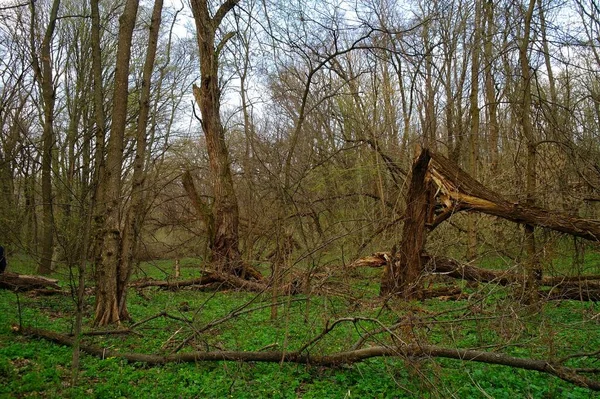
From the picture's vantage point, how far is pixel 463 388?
162 inches

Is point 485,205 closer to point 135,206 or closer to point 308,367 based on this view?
point 308,367

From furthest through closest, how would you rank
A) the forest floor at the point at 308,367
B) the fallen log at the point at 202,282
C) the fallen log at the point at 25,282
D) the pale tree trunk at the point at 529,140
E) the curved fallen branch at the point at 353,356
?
the fallen log at the point at 202,282 < the fallen log at the point at 25,282 < the pale tree trunk at the point at 529,140 < the forest floor at the point at 308,367 < the curved fallen branch at the point at 353,356

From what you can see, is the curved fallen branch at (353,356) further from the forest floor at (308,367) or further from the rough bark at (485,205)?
the rough bark at (485,205)

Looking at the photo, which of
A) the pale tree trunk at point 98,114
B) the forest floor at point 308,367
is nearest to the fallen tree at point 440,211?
the forest floor at point 308,367

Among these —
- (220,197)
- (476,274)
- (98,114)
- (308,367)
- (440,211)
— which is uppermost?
(98,114)

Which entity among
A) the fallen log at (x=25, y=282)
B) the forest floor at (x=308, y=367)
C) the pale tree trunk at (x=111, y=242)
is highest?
the pale tree trunk at (x=111, y=242)

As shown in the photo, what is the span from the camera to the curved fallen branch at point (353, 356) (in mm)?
3999

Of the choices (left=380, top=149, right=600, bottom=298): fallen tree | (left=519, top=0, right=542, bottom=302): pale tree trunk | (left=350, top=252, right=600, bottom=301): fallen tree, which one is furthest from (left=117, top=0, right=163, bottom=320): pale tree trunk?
(left=519, top=0, right=542, bottom=302): pale tree trunk

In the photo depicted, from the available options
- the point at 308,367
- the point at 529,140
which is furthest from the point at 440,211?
the point at 308,367

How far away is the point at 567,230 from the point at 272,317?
4482 millimetres

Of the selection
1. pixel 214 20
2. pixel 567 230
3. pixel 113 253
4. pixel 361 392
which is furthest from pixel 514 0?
pixel 113 253

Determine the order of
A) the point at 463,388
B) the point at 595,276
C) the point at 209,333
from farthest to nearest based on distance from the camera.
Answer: the point at 595,276 < the point at 209,333 < the point at 463,388

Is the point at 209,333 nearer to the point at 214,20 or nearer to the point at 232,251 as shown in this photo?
the point at 214,20

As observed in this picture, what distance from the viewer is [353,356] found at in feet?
14.9
